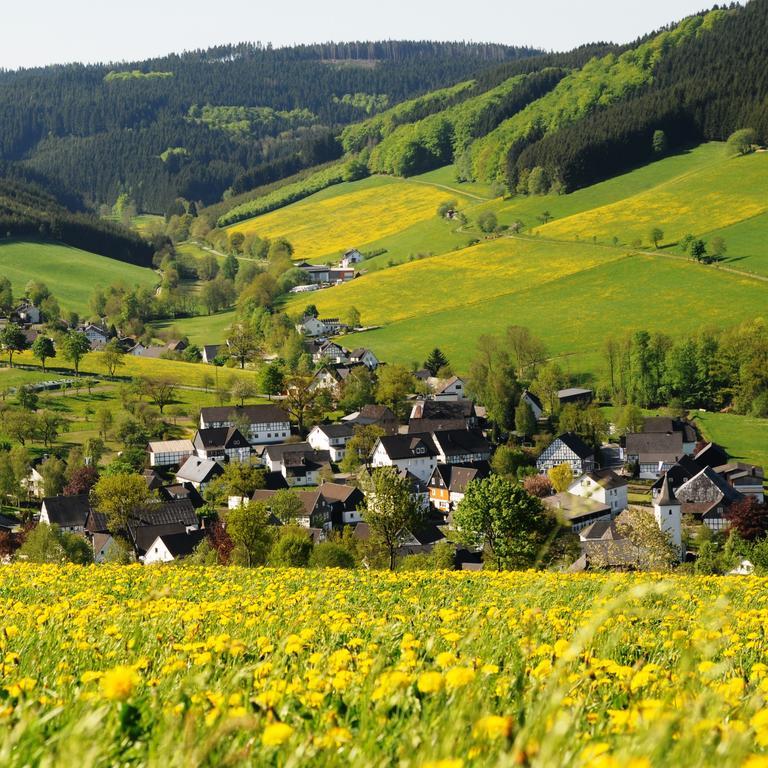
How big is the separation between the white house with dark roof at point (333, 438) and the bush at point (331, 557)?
2239 inches

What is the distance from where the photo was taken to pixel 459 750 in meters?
4.66

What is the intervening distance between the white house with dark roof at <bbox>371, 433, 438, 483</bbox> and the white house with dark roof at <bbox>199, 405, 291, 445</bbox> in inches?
625

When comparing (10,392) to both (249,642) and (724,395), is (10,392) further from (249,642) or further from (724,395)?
(249,642)

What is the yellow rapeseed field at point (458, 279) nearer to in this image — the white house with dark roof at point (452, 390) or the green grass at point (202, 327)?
the green grass at point (202, 327)

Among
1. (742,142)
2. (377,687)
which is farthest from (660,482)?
(742,142)

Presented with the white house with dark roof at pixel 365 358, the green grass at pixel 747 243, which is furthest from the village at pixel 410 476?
the green grass at pixel 747 243

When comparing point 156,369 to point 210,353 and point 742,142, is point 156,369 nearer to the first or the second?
point 210,353

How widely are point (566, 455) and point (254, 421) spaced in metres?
35.4

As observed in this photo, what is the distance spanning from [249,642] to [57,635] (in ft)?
6.64

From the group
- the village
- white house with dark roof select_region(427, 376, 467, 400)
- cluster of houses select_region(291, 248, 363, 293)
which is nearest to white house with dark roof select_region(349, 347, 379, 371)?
the village

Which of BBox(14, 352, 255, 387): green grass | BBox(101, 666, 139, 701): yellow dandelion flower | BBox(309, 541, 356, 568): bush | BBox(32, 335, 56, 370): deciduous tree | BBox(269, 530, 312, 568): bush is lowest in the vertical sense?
BBox(14, 352, 255, 387): green grass

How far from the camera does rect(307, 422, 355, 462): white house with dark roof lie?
100188 millimetres

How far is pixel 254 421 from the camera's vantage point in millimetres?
106375

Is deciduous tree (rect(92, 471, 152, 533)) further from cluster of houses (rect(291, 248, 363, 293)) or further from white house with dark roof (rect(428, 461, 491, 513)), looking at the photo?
cluster of houses (rect(291, 248, 363, 293))
